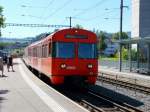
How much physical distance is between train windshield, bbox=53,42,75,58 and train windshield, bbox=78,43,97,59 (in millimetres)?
404

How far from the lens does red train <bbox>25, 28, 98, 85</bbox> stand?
809 inches

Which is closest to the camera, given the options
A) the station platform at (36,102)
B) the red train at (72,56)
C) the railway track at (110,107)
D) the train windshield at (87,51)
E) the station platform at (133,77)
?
the station platform at (36,102)

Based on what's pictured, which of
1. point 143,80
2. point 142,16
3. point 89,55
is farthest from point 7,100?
point 142,16

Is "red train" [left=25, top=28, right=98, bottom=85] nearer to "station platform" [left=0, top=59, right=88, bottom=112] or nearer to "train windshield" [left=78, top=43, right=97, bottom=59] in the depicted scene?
"train windshield" [left=78, top=43, right=97, bottom=59]

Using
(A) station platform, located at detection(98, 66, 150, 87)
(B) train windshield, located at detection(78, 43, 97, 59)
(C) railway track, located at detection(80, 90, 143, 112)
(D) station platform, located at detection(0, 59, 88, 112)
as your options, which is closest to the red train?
(B) train windshield, located at detection(78, 43, 97, 59)

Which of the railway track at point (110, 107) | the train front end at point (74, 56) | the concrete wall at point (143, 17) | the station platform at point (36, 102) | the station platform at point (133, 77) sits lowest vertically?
the station platform at point (133, 77)

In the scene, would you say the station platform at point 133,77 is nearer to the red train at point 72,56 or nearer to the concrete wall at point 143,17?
the red train at point 72,56

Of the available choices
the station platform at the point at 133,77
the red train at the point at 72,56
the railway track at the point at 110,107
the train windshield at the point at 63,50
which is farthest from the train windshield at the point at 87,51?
the station platform at the point at 133,77

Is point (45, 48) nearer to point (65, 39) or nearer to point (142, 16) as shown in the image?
point (65, 39)

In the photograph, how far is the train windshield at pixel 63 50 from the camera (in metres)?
20.6

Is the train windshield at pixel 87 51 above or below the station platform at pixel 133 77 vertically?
above

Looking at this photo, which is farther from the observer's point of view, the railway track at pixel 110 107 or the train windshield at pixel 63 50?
the train windshield at pixel 63 50

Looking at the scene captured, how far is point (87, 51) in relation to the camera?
834 inches

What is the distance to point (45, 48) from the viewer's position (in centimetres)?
2331
